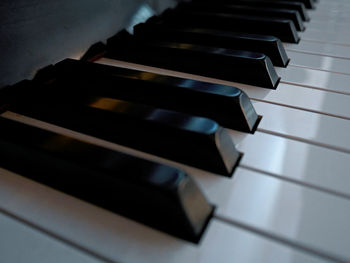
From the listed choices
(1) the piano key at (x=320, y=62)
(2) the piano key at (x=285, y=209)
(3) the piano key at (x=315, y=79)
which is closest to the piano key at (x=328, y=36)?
(1) the piano key at (x=320, y=62)

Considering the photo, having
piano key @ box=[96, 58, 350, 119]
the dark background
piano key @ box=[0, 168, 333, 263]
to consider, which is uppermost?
the dark background

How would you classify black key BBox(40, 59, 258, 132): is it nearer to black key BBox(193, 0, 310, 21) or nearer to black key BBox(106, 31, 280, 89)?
black key BBox(106, 31, 280, 89)

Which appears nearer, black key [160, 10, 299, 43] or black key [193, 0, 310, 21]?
black key [160, 10, 299, 43]

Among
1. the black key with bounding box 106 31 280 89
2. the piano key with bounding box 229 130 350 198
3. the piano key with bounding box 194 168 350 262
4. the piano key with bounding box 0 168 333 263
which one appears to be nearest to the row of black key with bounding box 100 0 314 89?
the black key with bounding box 106 31 280 89

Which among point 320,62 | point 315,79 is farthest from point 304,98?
point 320,62

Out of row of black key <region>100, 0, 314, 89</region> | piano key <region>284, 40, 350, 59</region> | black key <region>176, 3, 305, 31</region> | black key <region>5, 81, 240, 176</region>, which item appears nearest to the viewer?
black key <region>5, 81, 240, 176</region>

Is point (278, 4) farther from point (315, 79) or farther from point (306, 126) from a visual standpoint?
point (306, 126)

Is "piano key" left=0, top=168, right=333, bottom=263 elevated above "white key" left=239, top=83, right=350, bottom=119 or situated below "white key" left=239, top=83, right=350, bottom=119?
above

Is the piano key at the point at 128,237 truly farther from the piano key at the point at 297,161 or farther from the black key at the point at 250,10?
the black key at the point at 250,10
